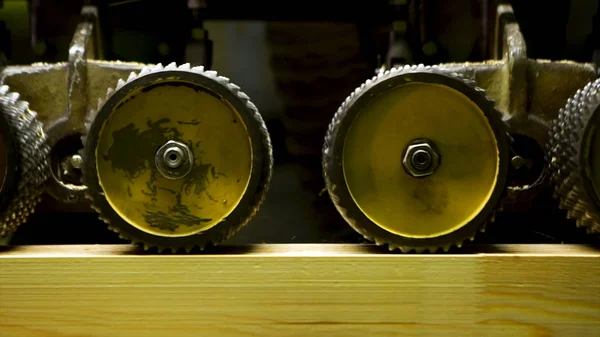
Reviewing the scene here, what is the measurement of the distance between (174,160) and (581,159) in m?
0.53

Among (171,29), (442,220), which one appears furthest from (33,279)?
(171,29)

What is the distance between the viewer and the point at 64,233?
130 cm

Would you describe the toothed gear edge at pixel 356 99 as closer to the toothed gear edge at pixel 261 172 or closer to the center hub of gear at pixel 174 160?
the toothed gear edge at pixel 261 172

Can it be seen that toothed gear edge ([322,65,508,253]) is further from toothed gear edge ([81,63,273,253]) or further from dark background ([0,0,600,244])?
dark background ([0,0,600,244])

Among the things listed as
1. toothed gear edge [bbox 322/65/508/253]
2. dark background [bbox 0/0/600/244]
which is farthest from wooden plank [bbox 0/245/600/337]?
dark background [bbox 0/0/600/244]

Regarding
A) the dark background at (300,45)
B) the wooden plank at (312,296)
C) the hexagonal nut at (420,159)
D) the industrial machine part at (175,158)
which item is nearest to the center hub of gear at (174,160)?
the industrial machine part at (175,158)

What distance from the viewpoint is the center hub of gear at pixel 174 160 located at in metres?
0.87

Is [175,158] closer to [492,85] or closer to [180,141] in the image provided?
[180,141]

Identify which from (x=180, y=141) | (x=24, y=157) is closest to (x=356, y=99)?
(x=180, y=141)

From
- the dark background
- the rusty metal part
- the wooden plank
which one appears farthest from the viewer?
the dark background

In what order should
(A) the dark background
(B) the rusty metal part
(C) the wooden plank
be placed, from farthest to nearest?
(A) the dark background, (B) the rusty metal part, (C) the wooden plank

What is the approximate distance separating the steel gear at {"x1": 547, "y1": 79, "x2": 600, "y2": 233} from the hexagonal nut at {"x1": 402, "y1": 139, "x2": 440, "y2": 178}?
17cm

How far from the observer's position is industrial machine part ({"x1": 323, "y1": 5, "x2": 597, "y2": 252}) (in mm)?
875

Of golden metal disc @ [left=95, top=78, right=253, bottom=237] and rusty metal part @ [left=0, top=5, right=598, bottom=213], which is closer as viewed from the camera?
golden metal disc @ [left=95, top=78, right=253, bottom=237]
